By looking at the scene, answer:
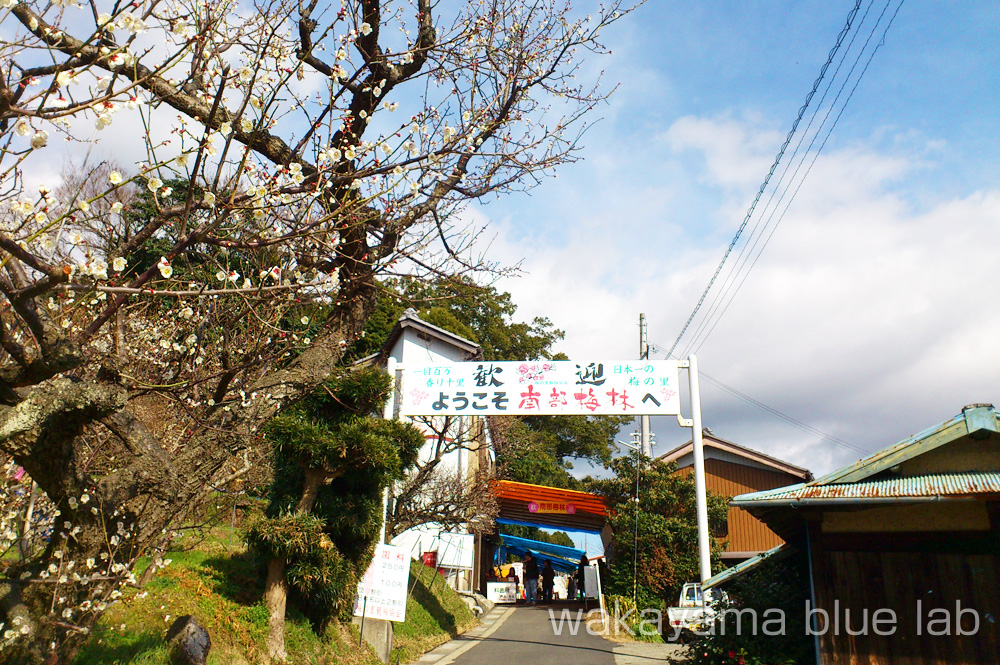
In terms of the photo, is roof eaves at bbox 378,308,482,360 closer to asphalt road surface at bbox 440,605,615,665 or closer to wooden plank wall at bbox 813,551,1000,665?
asphalt road surface at bbox 440,605,615,665

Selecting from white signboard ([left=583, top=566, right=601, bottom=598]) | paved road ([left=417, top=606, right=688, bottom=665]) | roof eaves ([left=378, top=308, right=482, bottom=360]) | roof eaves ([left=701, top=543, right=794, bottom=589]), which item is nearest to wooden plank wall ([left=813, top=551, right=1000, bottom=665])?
roof eaves ([left=701, top=543, right=794, bottom=589])

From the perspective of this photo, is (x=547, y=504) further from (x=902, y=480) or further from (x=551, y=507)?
(x=902, y=480)

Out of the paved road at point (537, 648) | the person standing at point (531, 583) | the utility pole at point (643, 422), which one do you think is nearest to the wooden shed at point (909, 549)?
the paved road at point (537, 648)

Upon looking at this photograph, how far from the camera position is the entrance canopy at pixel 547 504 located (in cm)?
2275

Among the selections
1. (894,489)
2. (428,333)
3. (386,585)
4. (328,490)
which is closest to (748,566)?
(894,489)

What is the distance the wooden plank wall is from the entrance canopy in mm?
15481

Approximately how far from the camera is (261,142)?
21.0 feet

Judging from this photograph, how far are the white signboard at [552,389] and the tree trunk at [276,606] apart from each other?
4.40 metres

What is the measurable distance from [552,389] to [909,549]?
21.8 feet

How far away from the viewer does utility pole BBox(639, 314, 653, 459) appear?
21.6 meters

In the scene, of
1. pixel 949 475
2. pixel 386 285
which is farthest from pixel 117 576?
pixel 949 475

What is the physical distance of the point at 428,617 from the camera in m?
14.8

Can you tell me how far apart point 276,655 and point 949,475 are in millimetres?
8033

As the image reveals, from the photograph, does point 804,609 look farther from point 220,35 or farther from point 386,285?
point 220,35
